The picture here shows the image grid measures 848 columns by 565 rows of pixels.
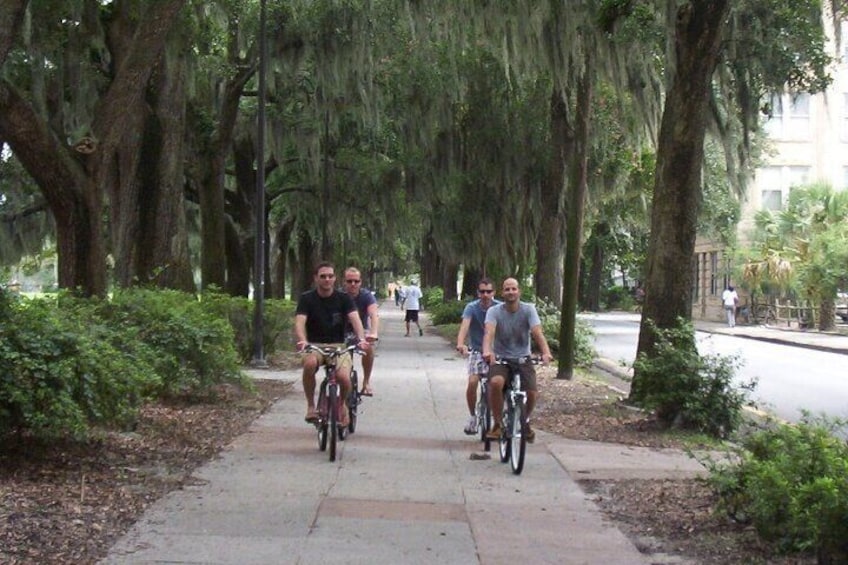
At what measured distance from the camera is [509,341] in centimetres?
959

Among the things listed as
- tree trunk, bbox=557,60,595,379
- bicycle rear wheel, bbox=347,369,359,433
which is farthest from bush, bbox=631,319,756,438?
tree trunk, bbox=557,60,595,379

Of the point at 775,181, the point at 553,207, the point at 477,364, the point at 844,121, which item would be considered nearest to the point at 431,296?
the point at 775,181

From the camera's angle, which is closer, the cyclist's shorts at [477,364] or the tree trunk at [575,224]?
the cyclist's shorts at [477,364]

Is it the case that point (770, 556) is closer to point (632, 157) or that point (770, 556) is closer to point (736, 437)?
point (736, 437)

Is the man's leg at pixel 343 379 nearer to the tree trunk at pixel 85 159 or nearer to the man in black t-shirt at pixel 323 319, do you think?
the man in black t-shirt at pixel 323 319

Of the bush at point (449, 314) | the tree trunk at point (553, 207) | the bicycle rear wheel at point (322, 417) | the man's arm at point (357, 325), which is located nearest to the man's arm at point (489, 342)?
the man's arm at point (357, 325)

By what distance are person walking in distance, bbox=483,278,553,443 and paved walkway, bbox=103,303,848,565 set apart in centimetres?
63

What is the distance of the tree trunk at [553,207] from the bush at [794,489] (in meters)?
14.3

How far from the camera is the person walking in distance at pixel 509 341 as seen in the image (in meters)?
9.51

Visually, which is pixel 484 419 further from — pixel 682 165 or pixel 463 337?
pixel 682 165

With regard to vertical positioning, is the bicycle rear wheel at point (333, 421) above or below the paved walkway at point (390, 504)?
above

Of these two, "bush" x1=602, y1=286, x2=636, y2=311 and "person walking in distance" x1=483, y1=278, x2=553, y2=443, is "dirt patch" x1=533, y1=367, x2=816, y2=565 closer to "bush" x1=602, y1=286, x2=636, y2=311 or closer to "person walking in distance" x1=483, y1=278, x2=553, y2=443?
"person walking in distance" x1=483, y1=278, x2=553, y2=443

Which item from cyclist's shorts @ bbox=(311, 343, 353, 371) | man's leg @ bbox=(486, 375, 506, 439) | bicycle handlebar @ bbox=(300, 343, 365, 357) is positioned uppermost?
bicycle handlebar @ bbox=(300, 343, 365, 357)

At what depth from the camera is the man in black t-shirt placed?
9875 millimetres
